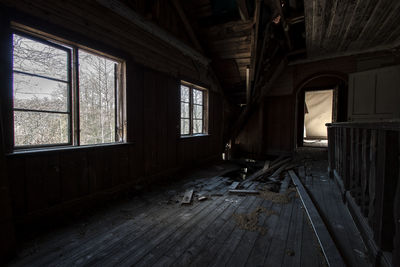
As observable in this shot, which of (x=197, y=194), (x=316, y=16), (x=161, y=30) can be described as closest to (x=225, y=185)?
(x=197, y=194)

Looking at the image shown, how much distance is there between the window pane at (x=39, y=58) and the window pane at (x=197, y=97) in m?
3.11

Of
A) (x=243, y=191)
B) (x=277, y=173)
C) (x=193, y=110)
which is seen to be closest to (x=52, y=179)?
(x=243, y=191)

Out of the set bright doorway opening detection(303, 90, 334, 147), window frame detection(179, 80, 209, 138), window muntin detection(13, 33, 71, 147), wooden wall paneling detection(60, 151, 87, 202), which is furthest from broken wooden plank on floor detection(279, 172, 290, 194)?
bright doorway opening detection(303, 90, 334, 147)

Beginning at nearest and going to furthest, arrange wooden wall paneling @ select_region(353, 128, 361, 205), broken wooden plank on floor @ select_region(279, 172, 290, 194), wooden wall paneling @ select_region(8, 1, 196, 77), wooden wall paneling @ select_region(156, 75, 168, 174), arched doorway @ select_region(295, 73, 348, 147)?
1. wooden wall paneling @ select_region(353, 128, 361, 205)
2. wooden wall paneling @ select_region(8, 1, 196, 77)
3. broken wooden plank on floor @ select_region(279, 172, 290, 194)
4. wooden wall paneling @ select_region(156, 75, 168, 174)
5. arched doorway @ select_region(295, 73, 348, 147)

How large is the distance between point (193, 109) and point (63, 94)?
3.05 meters

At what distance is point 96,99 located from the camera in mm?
2744

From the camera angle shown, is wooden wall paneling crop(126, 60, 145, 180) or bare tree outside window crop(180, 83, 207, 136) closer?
wooden wall paneling crop(126, 60, 145, 180)

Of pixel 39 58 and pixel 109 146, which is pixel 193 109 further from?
pixel 39 58

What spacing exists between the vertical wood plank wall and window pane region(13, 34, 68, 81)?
0.49 feet

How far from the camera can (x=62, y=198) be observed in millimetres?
2250

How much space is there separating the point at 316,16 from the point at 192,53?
→ 2.56 meters

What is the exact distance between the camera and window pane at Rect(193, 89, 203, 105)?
16.6ft

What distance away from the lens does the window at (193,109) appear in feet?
15.2

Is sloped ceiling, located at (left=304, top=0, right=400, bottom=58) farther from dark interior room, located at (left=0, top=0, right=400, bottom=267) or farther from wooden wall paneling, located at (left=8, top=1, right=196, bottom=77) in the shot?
wooden wall paneling, located at (left=8, top=1, right=196, bottom=77)
